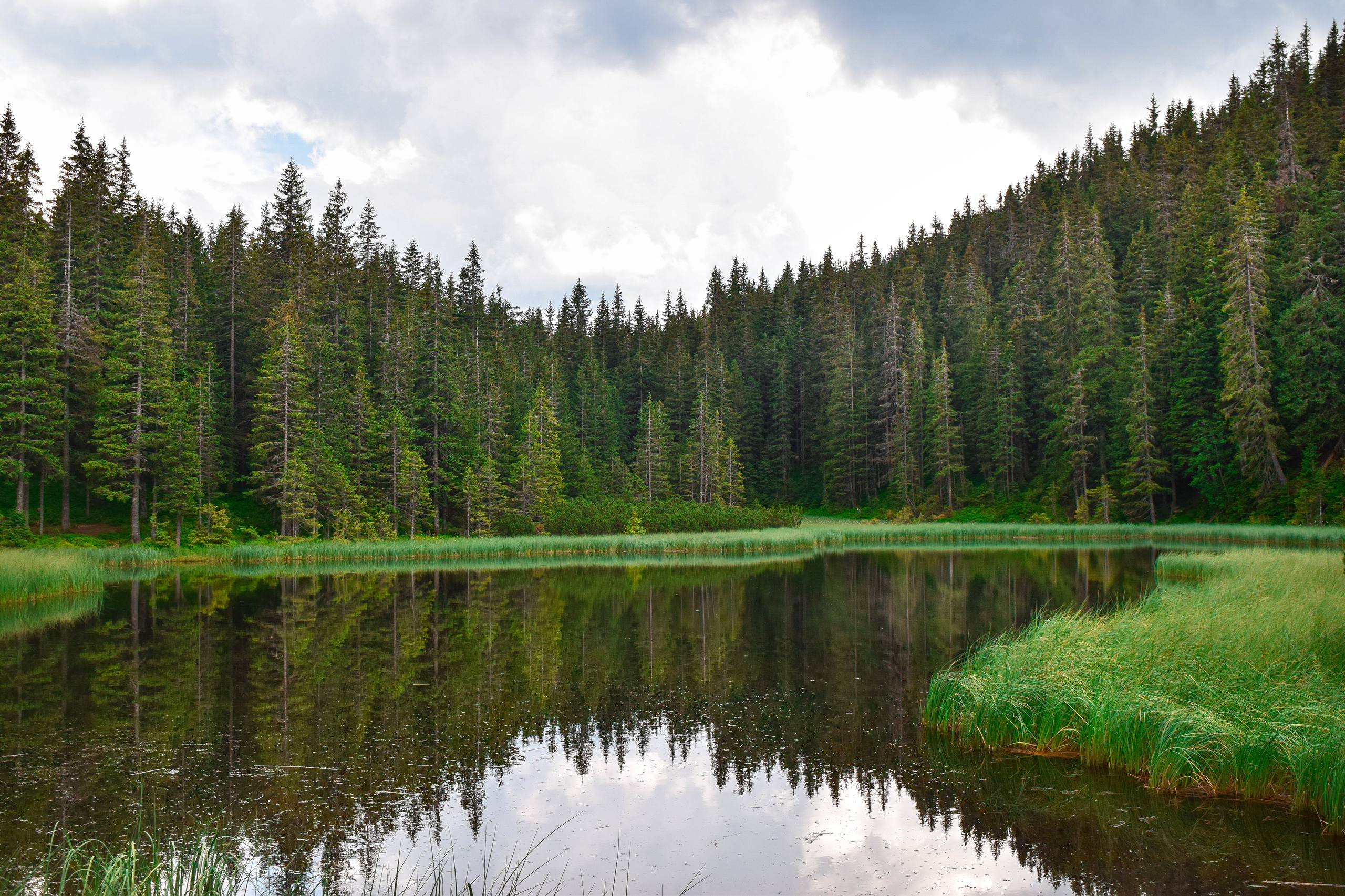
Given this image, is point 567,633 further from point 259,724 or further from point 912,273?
point 912,273

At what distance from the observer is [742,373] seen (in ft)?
307

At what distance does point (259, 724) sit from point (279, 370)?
137 feet

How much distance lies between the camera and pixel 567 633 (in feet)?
64.5

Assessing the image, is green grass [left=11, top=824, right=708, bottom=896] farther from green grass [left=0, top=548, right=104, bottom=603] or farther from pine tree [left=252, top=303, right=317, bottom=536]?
pine tree [left=252, top=303, right=317, bottom=536]

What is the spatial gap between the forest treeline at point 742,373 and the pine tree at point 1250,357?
188mm

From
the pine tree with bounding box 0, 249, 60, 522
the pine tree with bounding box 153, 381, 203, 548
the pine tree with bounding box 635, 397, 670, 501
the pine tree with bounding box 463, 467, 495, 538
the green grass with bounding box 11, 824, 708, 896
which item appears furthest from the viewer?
the pine tree with bounding box 635, 397, 670, 501

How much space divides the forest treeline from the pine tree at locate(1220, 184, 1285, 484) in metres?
0.19

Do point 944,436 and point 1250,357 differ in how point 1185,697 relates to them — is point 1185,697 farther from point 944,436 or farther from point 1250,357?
point 944,436

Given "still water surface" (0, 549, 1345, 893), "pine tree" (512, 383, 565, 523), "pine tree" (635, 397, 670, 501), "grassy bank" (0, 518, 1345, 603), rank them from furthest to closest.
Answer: "pine tree" (635, 397, 670, 501) → "pine tree" (512, 383, 565, 523) → "grassy bank" (0, 518, 1345, 603) → "still water surface" (0, 549, 1345, 893)

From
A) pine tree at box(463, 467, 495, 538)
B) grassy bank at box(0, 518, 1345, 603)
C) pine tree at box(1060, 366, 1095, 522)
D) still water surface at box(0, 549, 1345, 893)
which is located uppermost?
pine tree at box(1060, 366, 1095, 522)

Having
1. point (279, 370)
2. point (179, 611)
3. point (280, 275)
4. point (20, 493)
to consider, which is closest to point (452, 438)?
point (279, 370)

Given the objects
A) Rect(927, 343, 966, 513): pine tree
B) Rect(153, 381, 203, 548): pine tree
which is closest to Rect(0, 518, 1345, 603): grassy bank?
Rect(153, 381, 203, 548): pine tree

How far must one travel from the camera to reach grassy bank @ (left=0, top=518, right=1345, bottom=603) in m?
36.2

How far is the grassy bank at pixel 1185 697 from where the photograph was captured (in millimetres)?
8289
